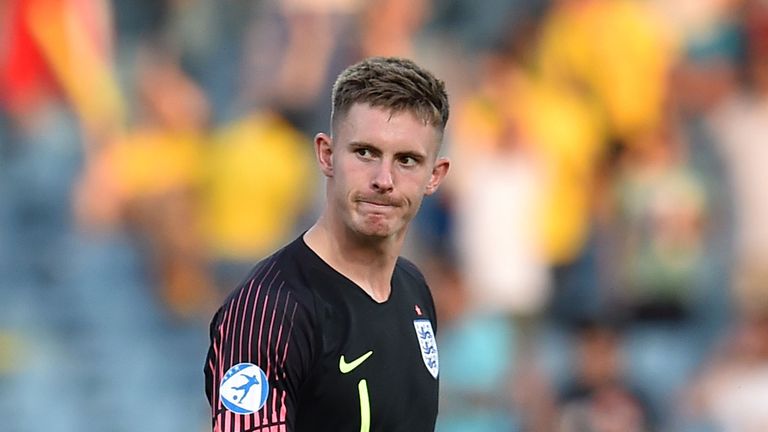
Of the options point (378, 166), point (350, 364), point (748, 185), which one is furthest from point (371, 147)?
point (748, 185)

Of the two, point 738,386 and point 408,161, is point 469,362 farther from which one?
point 408,161

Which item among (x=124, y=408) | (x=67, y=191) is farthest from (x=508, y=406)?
(x=67, y=191)

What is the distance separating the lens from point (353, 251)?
13.0 feet

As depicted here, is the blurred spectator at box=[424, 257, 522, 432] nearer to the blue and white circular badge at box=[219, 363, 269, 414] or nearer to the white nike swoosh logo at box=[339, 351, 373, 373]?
the white nike swoosh logo at box=[339, 351, 373, 373]

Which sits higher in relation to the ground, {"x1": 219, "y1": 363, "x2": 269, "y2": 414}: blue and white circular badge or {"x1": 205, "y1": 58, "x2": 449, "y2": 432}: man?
{"x1": 205, "y1": 58, "x2": 449, "y2": 432}: man

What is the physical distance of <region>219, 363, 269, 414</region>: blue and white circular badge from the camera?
3646mm

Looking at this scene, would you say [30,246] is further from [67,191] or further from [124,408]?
[124,408]

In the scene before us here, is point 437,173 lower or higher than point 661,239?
lower

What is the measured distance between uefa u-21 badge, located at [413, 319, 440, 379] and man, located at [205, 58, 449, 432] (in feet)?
0.30

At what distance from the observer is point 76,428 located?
1012cm

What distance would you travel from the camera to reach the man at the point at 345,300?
368 centimetres

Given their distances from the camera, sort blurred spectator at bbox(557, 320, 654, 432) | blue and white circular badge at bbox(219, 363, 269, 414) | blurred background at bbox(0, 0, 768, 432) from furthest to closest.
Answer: blurred background at bbox(0, 0, 768, 432)
blurred spectator at bbox(557, 320, 654, 432)
blue and white circular badge at bbox(219, 363, 269, 414)

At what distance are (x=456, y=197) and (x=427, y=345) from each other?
538 centimetres

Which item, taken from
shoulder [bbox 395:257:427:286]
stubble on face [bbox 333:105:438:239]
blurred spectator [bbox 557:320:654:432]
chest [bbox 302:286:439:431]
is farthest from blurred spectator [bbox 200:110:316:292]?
stubble on face [bbox 333:105:438:239]
